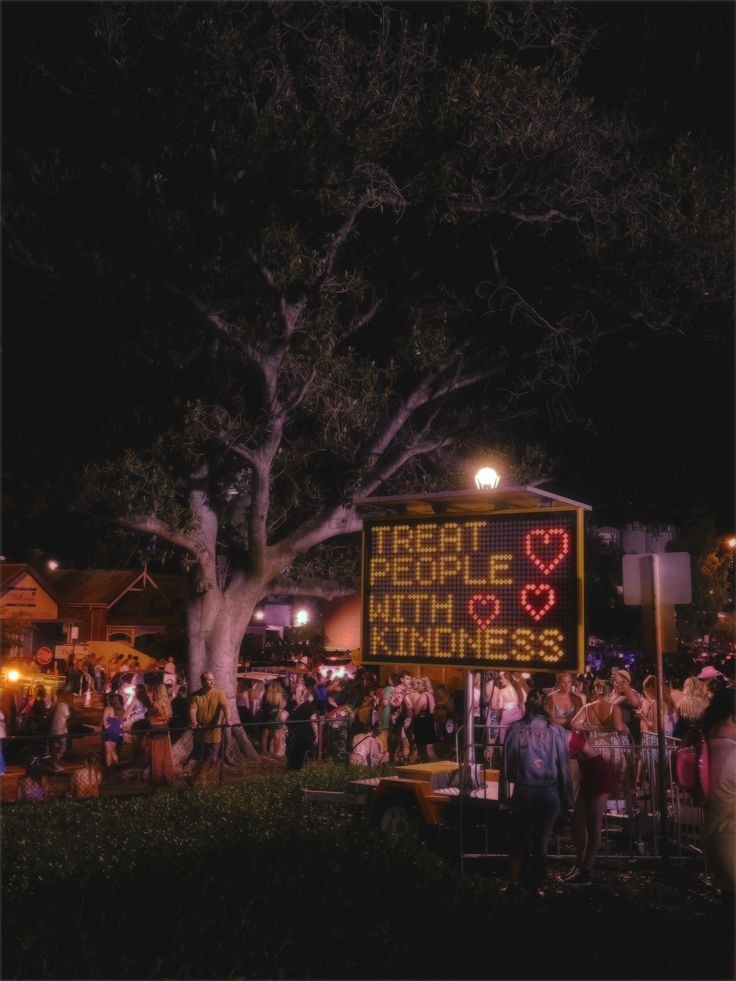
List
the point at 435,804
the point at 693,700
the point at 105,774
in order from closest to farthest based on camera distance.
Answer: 1. the point at 435,804
2. the point at 693,700
3. the point at 105,774

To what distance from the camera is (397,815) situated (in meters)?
10.3

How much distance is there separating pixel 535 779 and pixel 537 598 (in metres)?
2.57

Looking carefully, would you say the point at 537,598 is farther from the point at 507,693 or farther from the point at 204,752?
the point at 507,693

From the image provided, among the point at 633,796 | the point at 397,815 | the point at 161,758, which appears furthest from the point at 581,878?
the point at 161,758

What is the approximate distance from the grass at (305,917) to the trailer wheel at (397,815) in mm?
1280

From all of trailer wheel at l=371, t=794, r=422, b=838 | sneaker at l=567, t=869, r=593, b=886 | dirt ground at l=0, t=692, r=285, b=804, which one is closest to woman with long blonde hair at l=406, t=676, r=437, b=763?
dirt ground at l=0, t=692, r=285, b=804

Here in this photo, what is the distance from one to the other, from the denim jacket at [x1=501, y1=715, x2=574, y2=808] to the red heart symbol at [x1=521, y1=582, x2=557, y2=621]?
2.23 meters

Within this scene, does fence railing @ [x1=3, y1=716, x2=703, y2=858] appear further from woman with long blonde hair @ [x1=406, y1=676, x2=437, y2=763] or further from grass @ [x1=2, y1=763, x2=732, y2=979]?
woman with long blonde hair @ [x1=406, y1=676, x2=437, y2=763]

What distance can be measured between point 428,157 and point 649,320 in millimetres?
5306

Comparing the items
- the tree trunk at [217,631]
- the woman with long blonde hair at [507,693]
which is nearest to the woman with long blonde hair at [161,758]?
the tree trunk at [217,631]

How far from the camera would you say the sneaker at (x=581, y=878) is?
9.55 m

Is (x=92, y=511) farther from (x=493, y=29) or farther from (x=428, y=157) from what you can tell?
(x=493, y=29)

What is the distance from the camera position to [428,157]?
16.0 meters

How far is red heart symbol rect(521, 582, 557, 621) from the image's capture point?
24.0ft
